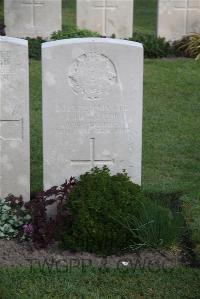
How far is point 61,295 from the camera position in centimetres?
541

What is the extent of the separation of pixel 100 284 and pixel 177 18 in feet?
31.8

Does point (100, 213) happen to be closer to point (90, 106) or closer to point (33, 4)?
point (90, 106)

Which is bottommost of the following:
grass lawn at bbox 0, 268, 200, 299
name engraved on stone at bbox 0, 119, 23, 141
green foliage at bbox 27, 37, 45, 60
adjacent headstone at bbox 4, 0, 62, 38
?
grass lawn at bbox 0, 268, 200, 299

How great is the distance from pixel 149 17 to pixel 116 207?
15.5 m

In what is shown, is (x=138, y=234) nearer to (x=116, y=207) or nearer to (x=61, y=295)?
(x=116, y=207)

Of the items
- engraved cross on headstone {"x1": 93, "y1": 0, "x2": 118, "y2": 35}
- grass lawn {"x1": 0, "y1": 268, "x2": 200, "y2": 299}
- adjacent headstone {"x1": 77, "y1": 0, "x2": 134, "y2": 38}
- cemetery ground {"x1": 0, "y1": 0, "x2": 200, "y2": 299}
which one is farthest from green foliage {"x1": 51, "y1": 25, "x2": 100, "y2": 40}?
grass lawn {"x1": 0, "y1": 268, "x2": 200, "y2": 299}

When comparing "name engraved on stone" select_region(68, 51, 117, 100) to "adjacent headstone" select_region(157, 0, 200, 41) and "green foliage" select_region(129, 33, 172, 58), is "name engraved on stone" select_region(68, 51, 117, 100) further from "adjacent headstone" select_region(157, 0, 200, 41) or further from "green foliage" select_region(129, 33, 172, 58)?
"adjacent headstone" select_region(157, 0, 200, 41)

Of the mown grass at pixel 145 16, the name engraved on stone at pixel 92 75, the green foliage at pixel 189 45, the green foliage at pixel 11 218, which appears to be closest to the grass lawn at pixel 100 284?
the green foliage at pixel 11 218

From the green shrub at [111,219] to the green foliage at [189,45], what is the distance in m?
8.02

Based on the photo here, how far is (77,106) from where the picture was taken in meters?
6.31

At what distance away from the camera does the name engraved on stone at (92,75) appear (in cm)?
622

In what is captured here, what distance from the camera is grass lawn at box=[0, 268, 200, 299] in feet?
17.7

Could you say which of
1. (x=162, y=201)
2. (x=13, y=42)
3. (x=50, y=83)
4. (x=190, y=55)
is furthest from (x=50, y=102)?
(x=190, y=55)

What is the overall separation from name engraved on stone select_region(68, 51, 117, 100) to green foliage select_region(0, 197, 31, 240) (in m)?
1.19
